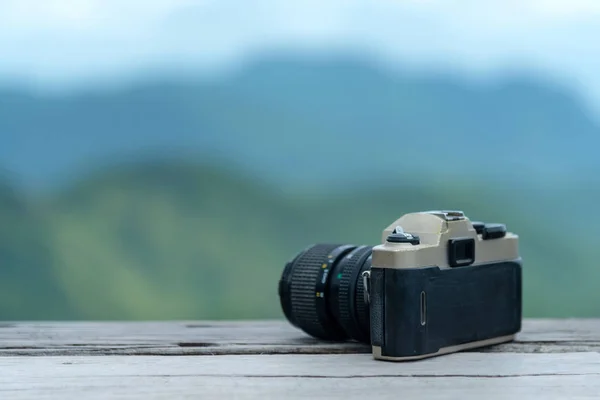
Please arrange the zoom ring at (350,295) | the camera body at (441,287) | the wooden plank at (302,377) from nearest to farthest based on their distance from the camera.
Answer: the wooden plank at (302,377), the camera body at (441,287), the zoom ring at (350,295)

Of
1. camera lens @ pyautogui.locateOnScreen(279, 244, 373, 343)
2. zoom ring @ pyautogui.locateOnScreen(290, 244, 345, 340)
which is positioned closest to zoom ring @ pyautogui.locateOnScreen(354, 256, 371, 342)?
camera lens @ pyautogui.locateOnScreen(279, 244, 373, 343)

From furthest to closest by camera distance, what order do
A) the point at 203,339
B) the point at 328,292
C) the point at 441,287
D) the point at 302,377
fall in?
the point at 203,339
the point at 328,292
the point at 441,287
the point at 302,377

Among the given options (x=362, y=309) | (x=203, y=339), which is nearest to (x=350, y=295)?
(x=362, y=309)

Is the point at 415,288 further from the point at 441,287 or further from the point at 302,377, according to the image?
the point at 302,377

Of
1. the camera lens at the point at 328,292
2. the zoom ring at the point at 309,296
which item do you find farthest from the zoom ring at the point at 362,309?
the zoom ring at the point at 309,296

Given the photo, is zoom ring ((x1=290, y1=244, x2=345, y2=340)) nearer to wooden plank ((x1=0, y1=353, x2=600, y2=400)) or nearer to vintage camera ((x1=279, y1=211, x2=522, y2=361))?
vintage camera ((x1=279, y1=211, x2=522, y2=361))

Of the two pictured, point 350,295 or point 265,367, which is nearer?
point 265,367

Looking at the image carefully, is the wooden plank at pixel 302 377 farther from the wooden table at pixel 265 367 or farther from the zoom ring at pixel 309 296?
the zoom ring at pixel 309 296
